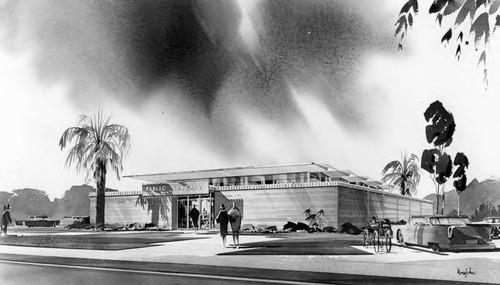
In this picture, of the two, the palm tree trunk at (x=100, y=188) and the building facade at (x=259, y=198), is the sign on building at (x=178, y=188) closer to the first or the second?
the building facade at (x=259, y=198)

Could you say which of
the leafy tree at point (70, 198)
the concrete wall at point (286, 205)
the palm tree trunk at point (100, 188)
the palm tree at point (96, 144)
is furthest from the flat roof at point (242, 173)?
the palm tree at point (96, 144)

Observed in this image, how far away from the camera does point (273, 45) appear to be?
10.8m

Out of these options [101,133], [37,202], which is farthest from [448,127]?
[37,202]

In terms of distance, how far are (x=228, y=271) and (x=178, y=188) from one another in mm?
23735

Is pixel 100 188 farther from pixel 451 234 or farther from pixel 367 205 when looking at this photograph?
pixel 367 205

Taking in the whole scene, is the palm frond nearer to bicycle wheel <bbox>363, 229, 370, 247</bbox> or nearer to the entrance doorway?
bicycle wheel <bbox>363, 229, 370, 247</bbox>

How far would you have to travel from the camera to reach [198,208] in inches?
1318

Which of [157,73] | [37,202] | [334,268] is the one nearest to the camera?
[334,268]

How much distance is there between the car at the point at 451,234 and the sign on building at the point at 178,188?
1907cm

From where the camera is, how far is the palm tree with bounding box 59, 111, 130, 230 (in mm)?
12523

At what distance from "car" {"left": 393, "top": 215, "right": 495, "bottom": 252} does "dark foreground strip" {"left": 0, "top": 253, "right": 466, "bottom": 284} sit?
536cm

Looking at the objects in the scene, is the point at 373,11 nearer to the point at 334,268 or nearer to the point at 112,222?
the point at 334,268

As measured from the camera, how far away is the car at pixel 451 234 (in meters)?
13.8

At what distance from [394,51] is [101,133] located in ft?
24.1
